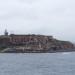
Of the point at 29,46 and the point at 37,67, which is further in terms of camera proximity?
the point at 29,46

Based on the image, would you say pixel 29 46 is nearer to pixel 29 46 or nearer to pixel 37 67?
pixel 29 46

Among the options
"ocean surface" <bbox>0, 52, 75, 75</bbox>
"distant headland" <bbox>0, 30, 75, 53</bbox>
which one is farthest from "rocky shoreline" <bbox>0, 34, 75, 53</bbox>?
"ocean surface" <bbox>0, 52, 75, 75</bbox>

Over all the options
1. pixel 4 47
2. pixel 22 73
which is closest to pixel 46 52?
pixel 4 47

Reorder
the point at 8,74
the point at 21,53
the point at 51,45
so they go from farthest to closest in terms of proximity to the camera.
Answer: the point at 51,45
the point at 21,53
the point at 8,74

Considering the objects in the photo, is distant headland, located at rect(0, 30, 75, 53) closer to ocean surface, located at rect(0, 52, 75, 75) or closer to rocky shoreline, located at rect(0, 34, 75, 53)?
rocky shoreline, located at rect(0, 34, 75, 53)

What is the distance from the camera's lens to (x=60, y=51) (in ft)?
600

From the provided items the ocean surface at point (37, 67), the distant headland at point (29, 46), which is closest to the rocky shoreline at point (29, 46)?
the distant headland at point (29, 46)

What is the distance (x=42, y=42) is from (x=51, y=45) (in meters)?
7.74

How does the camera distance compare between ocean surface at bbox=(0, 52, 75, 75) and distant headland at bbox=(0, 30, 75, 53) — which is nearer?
ocean surface at bbox=(0, 52, 75, 75)

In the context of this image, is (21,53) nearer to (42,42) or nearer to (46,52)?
(46,52)

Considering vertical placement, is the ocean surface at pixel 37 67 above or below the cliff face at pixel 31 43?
below

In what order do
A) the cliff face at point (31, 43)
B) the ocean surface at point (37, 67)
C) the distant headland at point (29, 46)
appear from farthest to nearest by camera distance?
1. the cliff face at point (31, 43)
2. the distant headland at point (29, 46)
3. the ocean surface at point (37, 67)

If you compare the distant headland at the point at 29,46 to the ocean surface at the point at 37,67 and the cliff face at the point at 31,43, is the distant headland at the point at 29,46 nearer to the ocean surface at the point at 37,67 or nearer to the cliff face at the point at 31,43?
the cliff face at the point at 31,43

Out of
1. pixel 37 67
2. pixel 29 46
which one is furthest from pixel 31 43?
pixel 37 67
